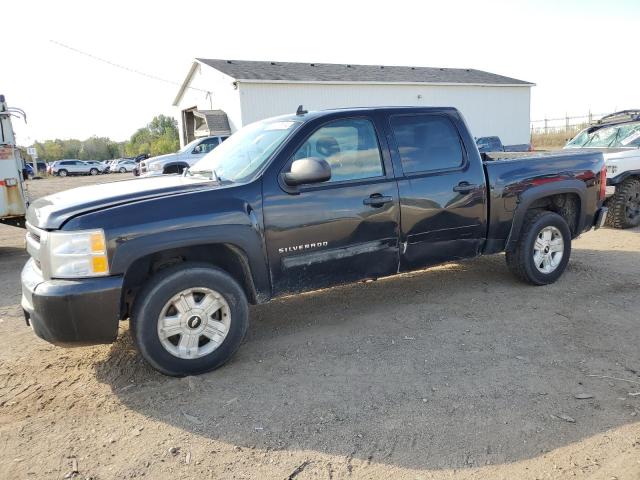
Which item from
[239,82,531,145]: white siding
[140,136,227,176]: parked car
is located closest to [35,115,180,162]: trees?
[239,82,531,145]: white siding

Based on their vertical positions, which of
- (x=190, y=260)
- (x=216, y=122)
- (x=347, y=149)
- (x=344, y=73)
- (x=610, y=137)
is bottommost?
(x=190, y=260)

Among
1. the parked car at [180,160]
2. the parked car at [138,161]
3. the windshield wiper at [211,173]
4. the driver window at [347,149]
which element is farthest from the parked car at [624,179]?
the parked car at [138,161]

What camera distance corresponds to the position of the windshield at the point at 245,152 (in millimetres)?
4195

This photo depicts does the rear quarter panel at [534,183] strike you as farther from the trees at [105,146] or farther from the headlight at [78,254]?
the trees at [105,146]

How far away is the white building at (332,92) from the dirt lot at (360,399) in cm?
1639

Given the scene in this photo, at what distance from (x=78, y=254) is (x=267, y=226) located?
51.9 inches

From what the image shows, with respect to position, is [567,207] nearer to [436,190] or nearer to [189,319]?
[436,190]

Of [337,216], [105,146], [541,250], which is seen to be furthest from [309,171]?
[105,146]

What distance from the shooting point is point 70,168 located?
1992 inches

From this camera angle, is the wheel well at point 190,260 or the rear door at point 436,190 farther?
the rear door at point 436,190

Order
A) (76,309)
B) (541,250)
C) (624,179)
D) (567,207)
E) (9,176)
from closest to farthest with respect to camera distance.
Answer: (76,309) < (541,250) < (567,207) < (9,176) < (624,179)

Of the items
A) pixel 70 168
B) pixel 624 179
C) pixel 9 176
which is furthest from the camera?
pixel 70 168

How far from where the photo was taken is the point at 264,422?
3178 mm

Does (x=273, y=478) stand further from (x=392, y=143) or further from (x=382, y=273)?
(x=392, y=143)
